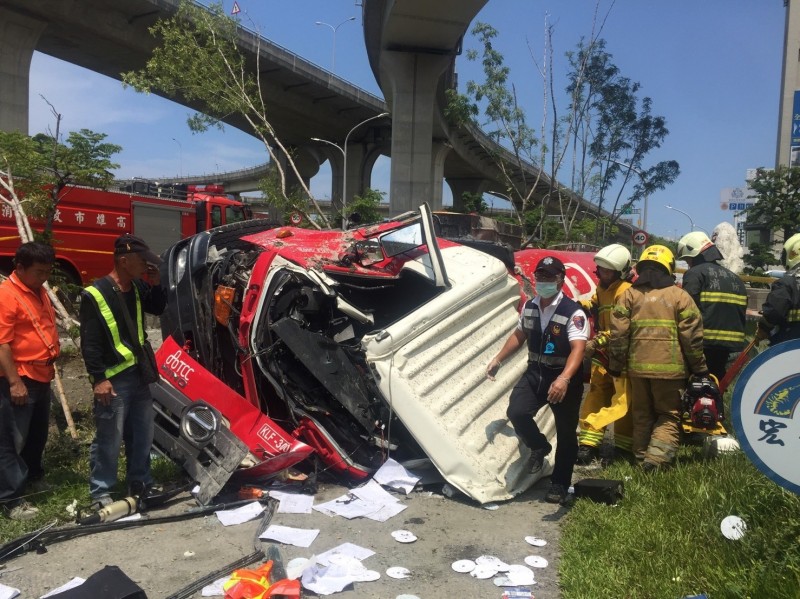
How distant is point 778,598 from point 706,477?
4.78 ft

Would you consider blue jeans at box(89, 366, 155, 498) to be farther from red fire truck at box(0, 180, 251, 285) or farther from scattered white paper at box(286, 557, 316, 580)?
red fire truck at box(0, 180, 251, 285)

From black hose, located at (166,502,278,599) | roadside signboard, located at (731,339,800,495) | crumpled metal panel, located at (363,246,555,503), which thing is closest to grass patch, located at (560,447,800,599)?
roadside signboard, located at (731,339,800,495)

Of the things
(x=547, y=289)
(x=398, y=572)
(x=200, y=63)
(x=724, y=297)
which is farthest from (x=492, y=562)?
(x=200, y=63)

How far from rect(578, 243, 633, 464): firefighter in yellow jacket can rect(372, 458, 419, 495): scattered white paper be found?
57.6 inches

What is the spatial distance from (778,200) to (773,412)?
54.0 feet

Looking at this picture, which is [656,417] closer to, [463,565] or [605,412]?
[605,412]

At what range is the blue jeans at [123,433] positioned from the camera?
375cm

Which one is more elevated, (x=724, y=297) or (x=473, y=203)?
(x=473, y=203)

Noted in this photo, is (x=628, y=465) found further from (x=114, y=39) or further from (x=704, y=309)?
(x=114, y=39)

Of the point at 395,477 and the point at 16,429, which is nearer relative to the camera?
the point at 16,429

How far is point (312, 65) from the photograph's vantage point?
3142 centimetres

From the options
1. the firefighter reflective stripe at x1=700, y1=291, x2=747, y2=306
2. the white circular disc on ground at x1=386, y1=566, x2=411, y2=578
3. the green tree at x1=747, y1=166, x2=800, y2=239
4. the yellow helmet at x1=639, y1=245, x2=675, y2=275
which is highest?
the green tree at x1=747, y1=166, x2=800, y2=239

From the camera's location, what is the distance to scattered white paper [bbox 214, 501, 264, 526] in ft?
12.1

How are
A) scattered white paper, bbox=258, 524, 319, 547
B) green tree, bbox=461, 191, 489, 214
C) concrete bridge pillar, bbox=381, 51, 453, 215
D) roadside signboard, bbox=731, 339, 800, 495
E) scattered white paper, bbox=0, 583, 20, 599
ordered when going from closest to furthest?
roadside signboard, bbox=731, 339, 800, 495
scattered white paper, bbox=0, 583, 20, 599
scattered white paper, bbox=258, 524, 319, 547
concrete bridge pillar, bbox=381, 51, 453, 215
green tree, bbox=461, 191, 489, 214
